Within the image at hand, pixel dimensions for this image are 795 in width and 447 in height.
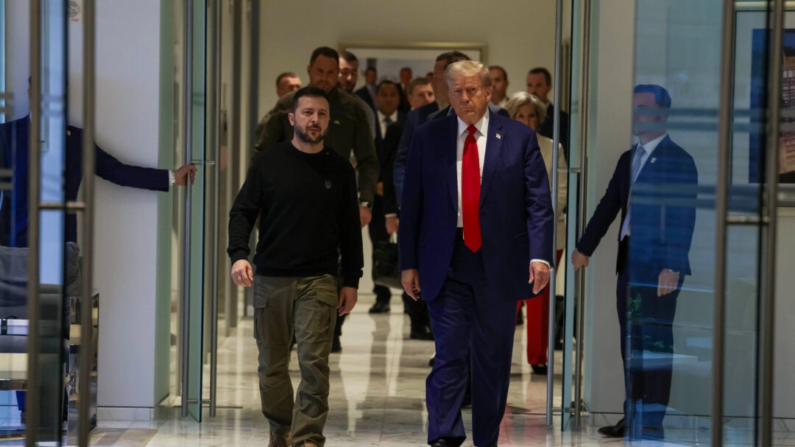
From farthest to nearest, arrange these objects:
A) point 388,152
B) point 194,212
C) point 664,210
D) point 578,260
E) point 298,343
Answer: point 388,152
point 194,212
point 578,260
point 298,343
point 664,210

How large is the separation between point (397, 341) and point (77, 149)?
3972 millimetres

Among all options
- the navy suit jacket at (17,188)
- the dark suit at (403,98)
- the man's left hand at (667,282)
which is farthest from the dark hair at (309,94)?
the dark suit at (403,98)

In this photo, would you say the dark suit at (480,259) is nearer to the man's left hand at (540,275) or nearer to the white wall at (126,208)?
the man's left hand at (540,275)

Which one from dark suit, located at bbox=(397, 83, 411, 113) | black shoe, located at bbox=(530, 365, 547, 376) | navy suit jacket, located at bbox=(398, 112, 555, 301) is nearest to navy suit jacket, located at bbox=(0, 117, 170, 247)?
navy suit jacket, located at bbox=(398, 112, 555, 301)

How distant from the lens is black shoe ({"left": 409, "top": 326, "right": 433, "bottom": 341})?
29.7 ft

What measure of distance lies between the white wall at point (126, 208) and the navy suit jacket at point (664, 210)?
2463 millimetres

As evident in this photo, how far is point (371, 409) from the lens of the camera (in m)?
6.43

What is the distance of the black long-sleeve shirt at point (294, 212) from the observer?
507 centimetres

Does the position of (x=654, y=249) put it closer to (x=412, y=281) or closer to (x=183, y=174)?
(x=412, y=281)

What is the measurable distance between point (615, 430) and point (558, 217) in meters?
1.54

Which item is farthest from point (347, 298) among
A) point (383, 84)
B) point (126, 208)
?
point (383, 84)

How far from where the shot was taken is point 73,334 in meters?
5.21

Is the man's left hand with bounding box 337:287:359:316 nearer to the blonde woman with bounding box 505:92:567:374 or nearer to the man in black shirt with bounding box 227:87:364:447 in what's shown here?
the man in black shirt with bounding box 227:87:364:447

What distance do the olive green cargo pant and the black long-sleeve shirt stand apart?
8cm
